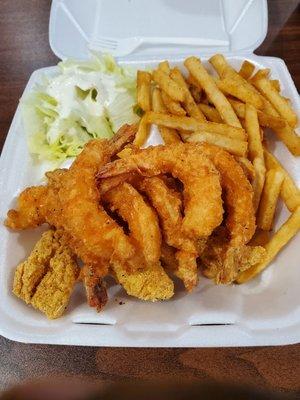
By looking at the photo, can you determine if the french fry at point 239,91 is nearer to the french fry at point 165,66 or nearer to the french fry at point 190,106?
the french fry at point 190,106

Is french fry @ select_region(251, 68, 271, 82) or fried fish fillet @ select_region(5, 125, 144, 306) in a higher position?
french fry @ select_region(251, 68, 271, 82)

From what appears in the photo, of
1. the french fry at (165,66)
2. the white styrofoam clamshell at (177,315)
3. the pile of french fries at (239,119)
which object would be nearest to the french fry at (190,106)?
the pile of french fries at (239,119)

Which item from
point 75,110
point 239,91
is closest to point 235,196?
point 239,91

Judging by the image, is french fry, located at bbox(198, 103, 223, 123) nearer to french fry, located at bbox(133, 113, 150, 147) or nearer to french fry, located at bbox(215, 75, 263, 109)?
french fry, located at bbox(215, 75, 263, 109)

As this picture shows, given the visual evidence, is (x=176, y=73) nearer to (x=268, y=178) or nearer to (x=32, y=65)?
(x=268, y=178)

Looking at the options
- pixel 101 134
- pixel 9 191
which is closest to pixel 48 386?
pixel 9 191

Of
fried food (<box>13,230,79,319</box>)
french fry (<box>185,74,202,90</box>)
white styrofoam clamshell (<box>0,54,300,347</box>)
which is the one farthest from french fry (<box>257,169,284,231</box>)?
fried food (<box>13,230,79,319</box>)

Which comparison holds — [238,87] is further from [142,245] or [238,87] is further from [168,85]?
[142,245]
